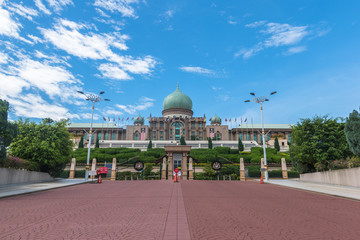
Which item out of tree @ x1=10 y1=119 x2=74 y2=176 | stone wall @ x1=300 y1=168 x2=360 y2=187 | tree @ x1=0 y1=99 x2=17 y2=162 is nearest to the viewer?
tree @ x1=0 y1=99 x2=17 y2=162

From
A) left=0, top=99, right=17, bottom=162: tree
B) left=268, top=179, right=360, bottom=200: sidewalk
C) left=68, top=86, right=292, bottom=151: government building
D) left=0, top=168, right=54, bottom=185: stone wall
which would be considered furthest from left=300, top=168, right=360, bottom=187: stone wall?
left=68, top=86, right=292, bottom=151: government building

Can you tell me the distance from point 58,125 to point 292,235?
26.7 meters

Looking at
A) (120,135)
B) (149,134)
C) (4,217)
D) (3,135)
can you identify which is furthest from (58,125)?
(120,135)

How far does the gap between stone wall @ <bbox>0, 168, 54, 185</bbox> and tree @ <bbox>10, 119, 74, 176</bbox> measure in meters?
1.17

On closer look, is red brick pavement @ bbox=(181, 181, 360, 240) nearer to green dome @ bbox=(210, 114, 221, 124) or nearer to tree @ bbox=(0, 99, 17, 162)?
tree @ bbox=(0, 99, 17, 162)

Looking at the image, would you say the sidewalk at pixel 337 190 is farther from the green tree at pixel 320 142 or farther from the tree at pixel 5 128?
the tree at pixel 5 128

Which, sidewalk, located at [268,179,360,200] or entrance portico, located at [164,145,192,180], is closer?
sidewalk, located at [268,179,360,200]

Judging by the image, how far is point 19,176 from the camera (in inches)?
841

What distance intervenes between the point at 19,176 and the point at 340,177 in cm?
2931

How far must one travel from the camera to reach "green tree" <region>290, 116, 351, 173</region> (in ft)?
79.4

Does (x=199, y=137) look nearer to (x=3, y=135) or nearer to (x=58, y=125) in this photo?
(x=58, y=125)

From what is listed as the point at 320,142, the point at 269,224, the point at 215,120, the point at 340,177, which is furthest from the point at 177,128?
the point at 269,224

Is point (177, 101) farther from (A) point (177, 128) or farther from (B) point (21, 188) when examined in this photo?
(B) point (21, 188)

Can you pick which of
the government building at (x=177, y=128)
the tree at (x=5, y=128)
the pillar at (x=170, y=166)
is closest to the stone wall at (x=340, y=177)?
the pillar at (x=170, y=166)
